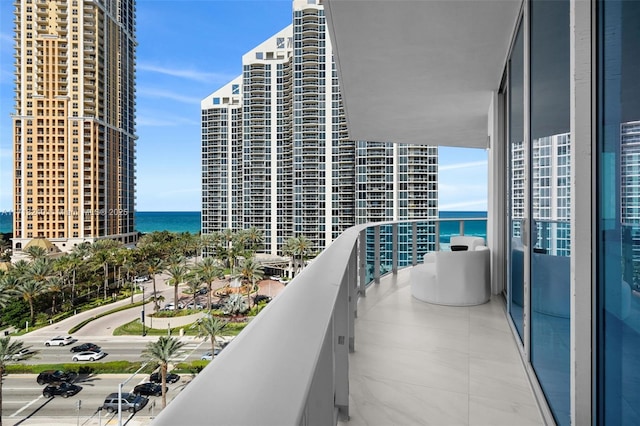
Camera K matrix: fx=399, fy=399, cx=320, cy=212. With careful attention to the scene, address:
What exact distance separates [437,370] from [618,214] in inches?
69.4

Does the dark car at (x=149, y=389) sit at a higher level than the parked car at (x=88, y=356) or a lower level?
lower

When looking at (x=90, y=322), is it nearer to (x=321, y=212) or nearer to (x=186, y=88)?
(x=321, y=212)

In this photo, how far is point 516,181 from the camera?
320 cm

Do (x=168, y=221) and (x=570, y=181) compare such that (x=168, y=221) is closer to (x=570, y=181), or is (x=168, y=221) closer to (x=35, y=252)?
(x=35, y=252)

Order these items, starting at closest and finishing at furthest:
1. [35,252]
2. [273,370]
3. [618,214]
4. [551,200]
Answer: [273,370] < [618,214] < [551,200] < [35,252]

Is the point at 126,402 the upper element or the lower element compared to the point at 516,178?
lower

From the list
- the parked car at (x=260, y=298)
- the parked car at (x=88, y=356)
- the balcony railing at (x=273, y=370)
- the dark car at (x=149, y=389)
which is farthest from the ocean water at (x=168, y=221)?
the balcony railing at (x=273, y=370)

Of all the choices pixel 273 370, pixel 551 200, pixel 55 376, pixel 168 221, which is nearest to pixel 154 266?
pixel 55 376

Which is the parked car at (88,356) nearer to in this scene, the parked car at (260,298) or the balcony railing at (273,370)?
the parked car at (260,298)

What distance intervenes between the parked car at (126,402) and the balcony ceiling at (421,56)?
71.1 ft

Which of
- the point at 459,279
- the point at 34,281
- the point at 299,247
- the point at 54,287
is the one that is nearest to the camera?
the point at 459,279

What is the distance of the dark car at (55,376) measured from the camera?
22750mm

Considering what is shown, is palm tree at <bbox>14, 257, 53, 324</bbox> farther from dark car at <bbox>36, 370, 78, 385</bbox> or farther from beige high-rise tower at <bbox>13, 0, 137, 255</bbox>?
beige high-rise tower at <bbox>13, 0, 137, 255</bbox>

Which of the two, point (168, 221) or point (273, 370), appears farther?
point (168, 221)
